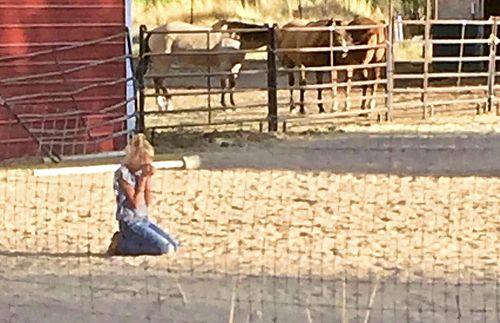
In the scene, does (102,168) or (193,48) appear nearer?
(102,168)

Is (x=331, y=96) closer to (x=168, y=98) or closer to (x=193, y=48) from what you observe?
(x=168, y=98)

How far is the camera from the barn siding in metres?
12.4

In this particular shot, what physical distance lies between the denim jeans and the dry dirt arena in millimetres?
89

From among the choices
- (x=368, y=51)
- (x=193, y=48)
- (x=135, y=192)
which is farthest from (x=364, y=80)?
(x=135, y=192)

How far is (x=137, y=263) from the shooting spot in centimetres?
723

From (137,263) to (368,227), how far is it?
1851 mm

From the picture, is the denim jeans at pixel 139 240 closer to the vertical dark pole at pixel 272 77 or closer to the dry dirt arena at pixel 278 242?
the dry dirt arena at pixel 278 242

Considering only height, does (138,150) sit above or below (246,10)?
above

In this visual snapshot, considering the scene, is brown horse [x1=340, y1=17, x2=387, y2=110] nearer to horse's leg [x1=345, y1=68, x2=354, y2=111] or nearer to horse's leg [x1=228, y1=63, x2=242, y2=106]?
horse's leg [x1=345, y1=68, x2=354, y2=111]

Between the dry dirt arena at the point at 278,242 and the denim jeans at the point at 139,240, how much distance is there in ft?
0.29

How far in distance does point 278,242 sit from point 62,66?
5451 millimetres

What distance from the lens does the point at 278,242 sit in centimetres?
786

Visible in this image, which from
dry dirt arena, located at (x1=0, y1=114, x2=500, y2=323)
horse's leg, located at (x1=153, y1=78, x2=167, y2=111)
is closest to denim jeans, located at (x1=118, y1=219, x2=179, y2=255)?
dry dirt arena, located at (x1=0, y1=114, x2=500, y2=323)

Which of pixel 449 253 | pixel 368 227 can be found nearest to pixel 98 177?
pixel 368 227
